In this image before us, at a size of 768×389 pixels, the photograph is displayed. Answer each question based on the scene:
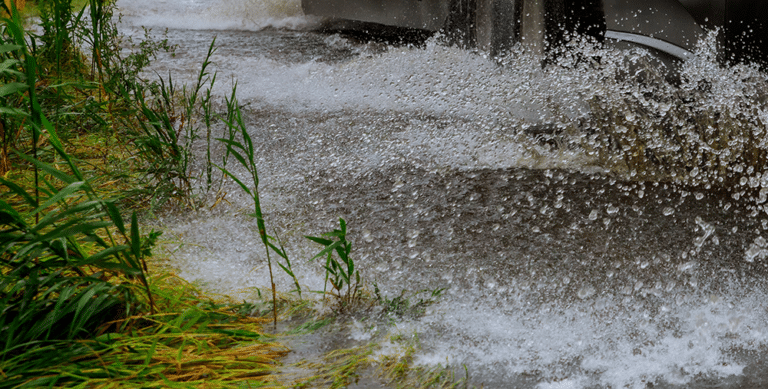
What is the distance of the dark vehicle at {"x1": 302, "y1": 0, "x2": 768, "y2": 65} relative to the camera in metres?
3.60

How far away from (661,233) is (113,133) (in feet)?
8.87

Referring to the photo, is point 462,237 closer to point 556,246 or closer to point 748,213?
point 556,246

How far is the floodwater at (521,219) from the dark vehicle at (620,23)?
0.14 metres

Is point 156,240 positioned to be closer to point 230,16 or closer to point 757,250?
point 757,250

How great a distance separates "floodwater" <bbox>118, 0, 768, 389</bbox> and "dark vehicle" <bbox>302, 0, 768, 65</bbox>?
0.47 ft

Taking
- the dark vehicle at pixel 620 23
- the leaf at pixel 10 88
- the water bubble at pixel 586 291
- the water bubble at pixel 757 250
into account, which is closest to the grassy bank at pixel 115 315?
the leaf at pixel 10 88

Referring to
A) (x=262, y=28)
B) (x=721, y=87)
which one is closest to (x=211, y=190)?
(x=721, y=87)

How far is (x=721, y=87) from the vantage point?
3.51 metres

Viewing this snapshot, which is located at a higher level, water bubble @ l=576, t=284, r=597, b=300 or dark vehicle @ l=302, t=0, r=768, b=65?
dark vehicle @ l=302, t=0, r=768, b=65

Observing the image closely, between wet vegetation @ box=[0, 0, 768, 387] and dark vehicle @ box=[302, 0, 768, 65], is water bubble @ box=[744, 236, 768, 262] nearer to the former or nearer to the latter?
wet vegetation @ box=[0, 0, 768, 387]

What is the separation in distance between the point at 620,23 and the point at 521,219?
2.45m

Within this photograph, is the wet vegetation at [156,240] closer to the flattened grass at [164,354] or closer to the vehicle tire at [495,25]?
the flattened grass at [164,354]

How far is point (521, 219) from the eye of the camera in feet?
9.20

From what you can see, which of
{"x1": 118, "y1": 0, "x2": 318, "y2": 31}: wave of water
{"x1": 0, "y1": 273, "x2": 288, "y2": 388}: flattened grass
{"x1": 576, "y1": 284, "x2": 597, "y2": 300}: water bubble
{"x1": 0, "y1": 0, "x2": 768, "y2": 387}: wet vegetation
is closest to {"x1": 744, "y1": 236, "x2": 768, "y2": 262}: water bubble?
{"x1": 0, "y1": 0, "x2": 768, "y2": 387}: wet vegetation
